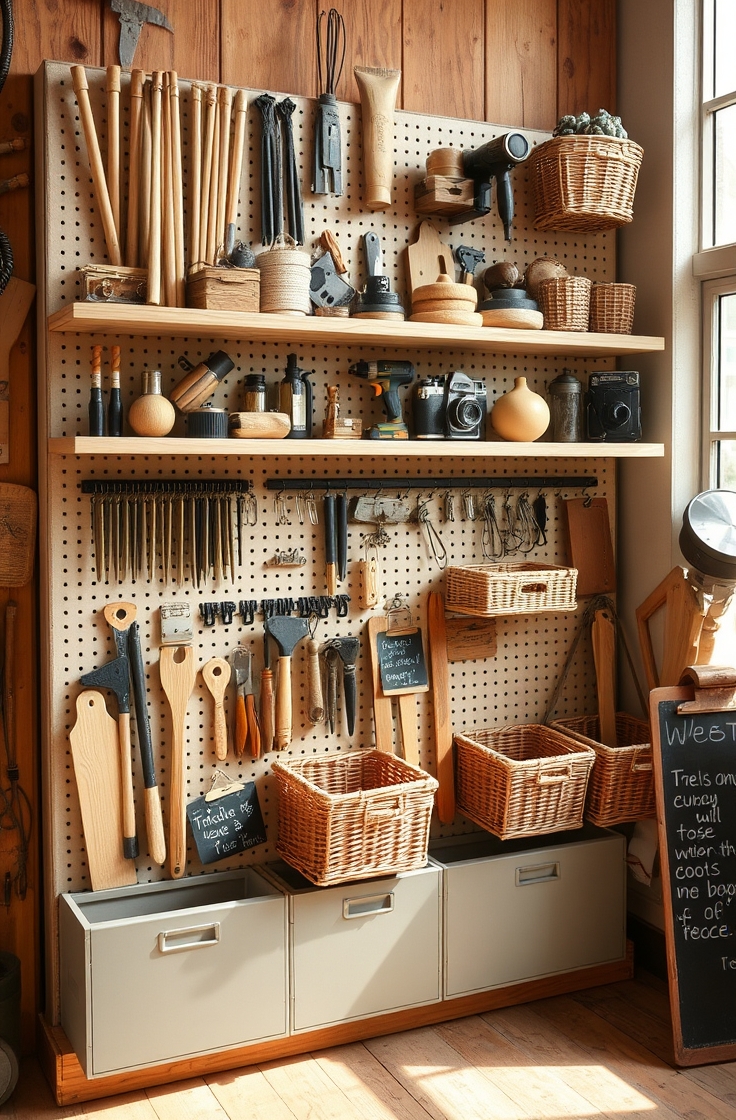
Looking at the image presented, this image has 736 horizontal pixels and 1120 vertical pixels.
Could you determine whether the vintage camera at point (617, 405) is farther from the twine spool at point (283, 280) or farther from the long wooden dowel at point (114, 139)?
the long wooden dowel at point (114, 139)

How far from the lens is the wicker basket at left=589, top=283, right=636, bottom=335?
283 centimetres

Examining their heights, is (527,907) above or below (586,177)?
below

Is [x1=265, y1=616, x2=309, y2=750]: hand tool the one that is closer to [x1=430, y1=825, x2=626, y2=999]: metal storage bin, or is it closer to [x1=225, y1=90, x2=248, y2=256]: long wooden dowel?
[x1=430, y1=825, x2=626, y2=999]: metal storage bin

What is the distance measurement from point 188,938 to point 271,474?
1100mm

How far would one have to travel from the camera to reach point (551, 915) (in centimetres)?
279

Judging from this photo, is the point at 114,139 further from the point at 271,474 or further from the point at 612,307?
the point at 612,307

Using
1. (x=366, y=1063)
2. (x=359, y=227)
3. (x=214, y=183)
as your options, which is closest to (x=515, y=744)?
(x=366, y=1063)

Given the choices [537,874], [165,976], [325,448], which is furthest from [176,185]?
[537,874]

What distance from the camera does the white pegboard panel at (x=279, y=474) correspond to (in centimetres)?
242

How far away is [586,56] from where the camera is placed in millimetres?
3027

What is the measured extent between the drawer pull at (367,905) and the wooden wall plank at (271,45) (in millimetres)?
1974

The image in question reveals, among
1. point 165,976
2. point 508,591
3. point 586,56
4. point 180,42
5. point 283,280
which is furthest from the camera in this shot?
point 586,56

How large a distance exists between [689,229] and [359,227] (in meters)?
0.90

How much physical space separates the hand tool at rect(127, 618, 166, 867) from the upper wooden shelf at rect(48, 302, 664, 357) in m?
0.65
